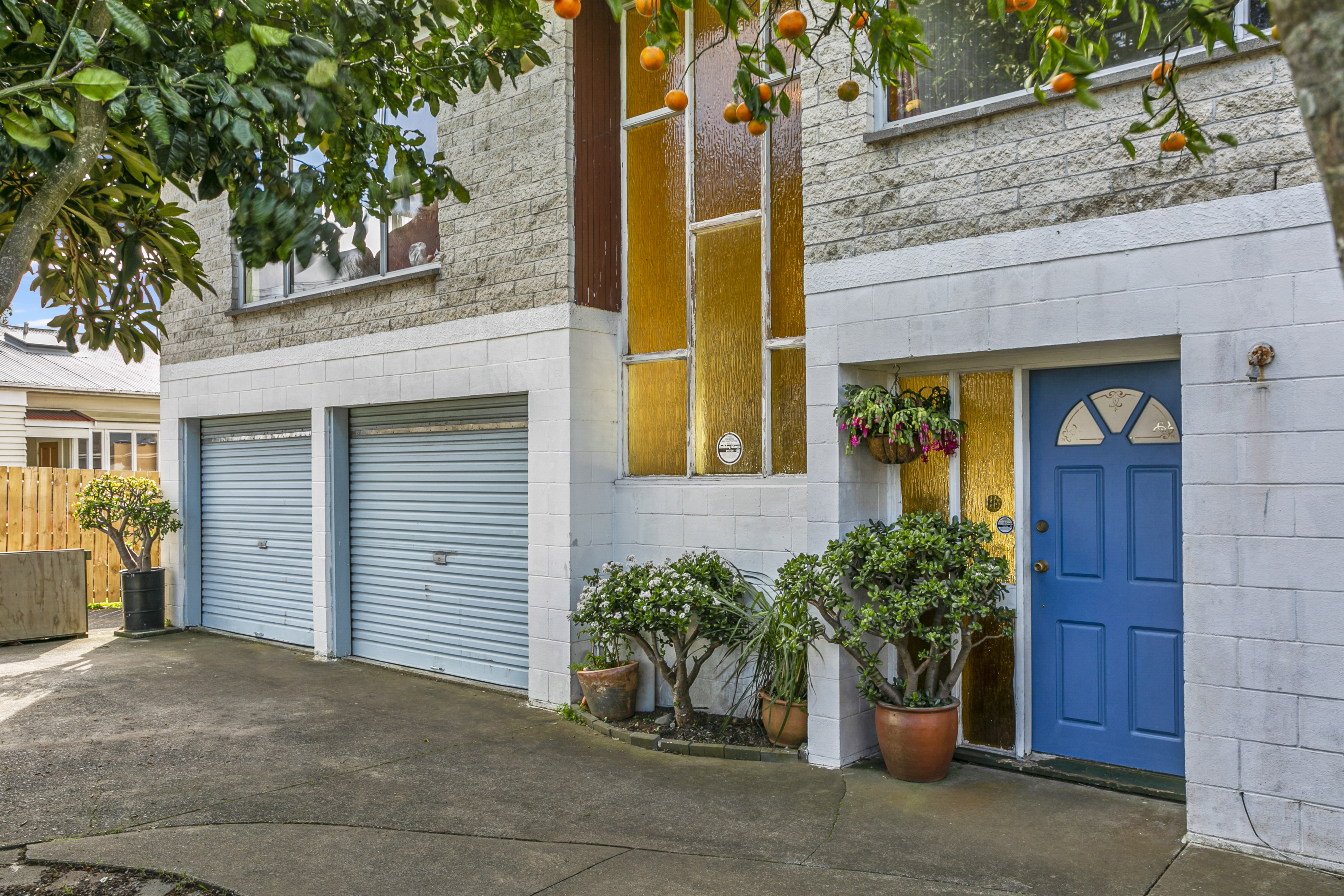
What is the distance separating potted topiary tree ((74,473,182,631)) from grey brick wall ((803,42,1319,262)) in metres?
8.30

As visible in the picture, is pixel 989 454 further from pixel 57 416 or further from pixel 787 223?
pixel 57 416

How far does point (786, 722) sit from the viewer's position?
20.0 feet

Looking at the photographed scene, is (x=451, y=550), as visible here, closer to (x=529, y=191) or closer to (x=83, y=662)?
(x=529, y=191)

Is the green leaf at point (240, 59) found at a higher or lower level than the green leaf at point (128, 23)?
lower

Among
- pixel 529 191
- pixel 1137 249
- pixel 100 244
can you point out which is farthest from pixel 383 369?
pixel 1137 249

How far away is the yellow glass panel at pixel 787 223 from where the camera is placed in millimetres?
6699

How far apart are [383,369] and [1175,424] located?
6380mm

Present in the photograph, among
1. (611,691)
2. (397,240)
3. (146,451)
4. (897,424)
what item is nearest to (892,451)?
(897,424)

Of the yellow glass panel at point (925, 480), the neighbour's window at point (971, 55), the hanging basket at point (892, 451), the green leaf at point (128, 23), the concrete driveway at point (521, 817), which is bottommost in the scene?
the concrete driveway at point (521, 817)

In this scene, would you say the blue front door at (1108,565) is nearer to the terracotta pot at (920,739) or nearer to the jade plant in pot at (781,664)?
the terracotta pot at (920,739)

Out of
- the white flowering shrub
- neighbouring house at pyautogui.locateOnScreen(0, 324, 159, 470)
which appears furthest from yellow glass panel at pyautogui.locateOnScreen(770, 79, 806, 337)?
neighbouring house at pyautogui.locateOnScreen(0, 324, 159, 470)

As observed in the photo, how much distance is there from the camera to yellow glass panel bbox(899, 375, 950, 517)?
235 inches

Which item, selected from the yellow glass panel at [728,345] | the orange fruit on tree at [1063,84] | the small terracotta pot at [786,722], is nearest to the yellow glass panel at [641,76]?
the yellow glass panel at [728,345]

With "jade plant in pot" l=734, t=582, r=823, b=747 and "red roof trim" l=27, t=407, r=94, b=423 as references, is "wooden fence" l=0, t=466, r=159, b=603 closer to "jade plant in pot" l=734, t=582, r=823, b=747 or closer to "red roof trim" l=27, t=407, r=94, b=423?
"red roof trim" l=27, t=407, r=94, b=423
